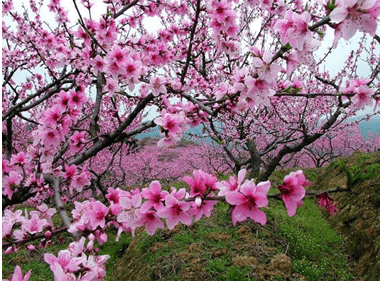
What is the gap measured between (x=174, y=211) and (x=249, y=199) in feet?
1.21

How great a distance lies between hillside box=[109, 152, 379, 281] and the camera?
3.72 meters

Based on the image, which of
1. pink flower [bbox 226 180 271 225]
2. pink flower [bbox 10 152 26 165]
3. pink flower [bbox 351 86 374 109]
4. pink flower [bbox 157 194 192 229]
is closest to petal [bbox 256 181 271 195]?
pink flower [bbox 226 180 271 225]

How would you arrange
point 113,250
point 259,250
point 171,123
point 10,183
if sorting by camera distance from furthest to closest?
point 113,250 < point 259,250 < point 10,183 < point 171,123

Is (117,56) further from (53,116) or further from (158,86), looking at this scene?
(53,116)

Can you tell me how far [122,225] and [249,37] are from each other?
25.8 ft

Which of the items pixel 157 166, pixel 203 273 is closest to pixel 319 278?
pixel 203 273

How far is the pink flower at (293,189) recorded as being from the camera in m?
1.19

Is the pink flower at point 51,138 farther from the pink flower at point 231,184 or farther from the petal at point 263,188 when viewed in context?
the petal at point 263,188

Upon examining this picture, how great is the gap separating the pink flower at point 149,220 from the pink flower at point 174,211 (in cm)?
9

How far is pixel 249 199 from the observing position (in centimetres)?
122

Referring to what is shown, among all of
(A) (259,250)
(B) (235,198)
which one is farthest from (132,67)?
(A) (259,250)

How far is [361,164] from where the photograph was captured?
24.6 feet

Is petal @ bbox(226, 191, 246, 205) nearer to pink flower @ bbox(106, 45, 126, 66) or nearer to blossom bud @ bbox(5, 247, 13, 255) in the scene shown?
blossom bud @ bbox(5, 247, 13, 255)

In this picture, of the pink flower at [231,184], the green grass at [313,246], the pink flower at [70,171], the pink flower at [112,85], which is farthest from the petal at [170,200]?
the green grass at [313,246]
